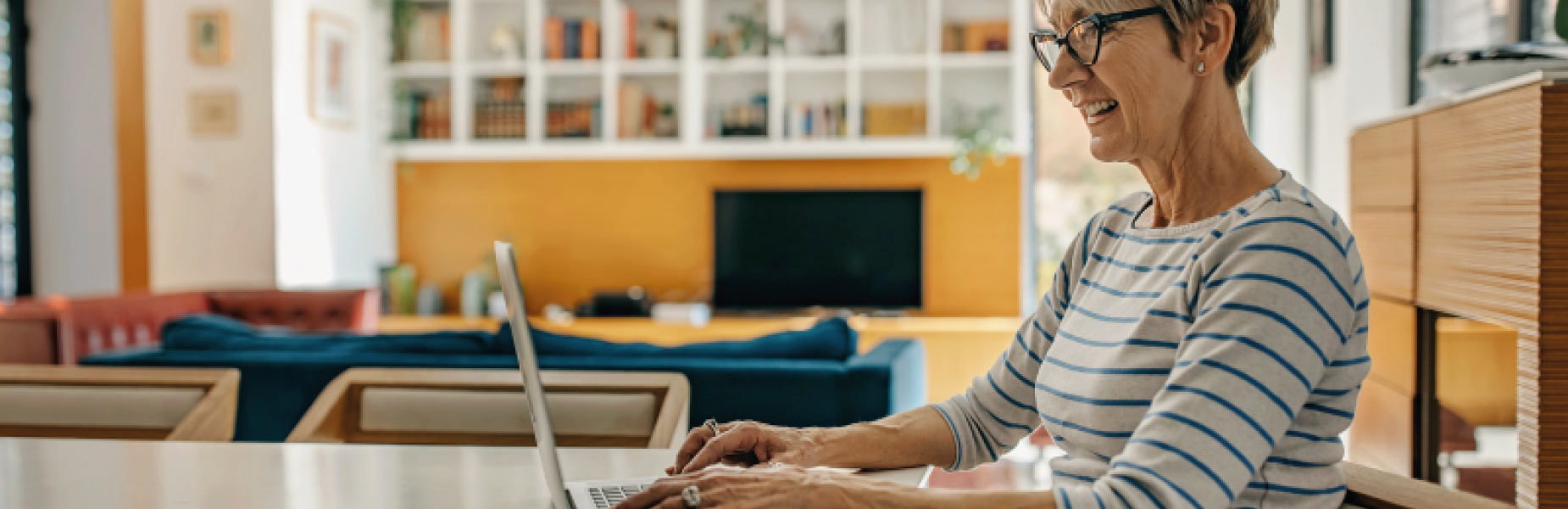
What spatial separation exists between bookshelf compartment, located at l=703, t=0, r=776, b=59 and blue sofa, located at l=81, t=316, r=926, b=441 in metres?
2.84

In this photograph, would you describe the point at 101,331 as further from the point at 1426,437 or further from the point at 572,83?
the point at 1426,437

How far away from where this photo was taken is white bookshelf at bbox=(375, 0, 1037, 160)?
5.05 metres

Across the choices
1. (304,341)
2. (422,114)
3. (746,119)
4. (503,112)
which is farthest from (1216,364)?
(422,114)

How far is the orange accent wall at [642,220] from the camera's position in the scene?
5.29 m

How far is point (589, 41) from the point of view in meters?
5.32

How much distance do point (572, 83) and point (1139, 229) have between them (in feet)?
15.8

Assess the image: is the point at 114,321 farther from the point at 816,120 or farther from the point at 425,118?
the point at 816,120

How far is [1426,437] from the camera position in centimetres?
227

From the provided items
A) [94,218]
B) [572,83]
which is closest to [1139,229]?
[572,83]

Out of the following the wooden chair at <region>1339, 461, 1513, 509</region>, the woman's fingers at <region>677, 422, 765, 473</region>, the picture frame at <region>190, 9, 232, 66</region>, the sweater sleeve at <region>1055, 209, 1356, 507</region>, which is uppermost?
the picture frame at <region>190, 9, 232, 66</region>

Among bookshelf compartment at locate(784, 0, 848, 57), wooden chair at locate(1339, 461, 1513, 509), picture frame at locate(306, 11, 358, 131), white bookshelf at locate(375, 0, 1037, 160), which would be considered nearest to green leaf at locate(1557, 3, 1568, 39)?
wooden chair at locate(1339, 461, 1513, 509)

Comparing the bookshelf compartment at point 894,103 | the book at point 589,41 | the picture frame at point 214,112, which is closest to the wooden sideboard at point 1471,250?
the bookshelf compartment at point 894,103

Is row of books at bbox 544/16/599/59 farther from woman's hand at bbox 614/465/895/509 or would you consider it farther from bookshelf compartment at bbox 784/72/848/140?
woman's hand at bbox 614/465/895/509

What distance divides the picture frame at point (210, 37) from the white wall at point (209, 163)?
28mm
